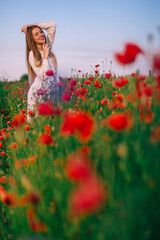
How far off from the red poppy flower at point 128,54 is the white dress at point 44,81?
190 cm

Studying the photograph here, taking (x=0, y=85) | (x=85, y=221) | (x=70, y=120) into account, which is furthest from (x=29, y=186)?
(x=0, y=85)

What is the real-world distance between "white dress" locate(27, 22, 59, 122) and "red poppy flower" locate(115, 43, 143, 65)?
1904 mm

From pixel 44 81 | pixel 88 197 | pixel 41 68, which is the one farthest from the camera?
pixel 41 68

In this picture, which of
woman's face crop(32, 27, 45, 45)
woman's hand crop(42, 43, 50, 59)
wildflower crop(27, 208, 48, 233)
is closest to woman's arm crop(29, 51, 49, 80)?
woman's hand crop(42, 43, 50, 59)

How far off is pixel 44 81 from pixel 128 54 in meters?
2.36

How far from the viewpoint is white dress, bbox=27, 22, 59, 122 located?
349 centimetres

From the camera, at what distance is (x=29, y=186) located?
1.28m

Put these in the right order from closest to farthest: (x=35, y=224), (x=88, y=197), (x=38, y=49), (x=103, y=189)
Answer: (x=88, y=197) → (x=103, y=189) → (x=35, y=224) → (x=38, y=49)

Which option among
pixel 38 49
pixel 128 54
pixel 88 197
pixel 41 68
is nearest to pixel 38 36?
pixel 38 49

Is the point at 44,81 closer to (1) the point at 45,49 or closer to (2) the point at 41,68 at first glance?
(2) the point at 41,68

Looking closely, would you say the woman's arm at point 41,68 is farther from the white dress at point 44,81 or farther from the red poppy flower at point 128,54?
the red poppy flower at point 128,54

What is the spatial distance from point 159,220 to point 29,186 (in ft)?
2.34

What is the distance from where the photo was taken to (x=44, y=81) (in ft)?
12.0

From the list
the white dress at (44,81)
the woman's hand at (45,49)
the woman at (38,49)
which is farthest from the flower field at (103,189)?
the woman's hand at (45,49)
